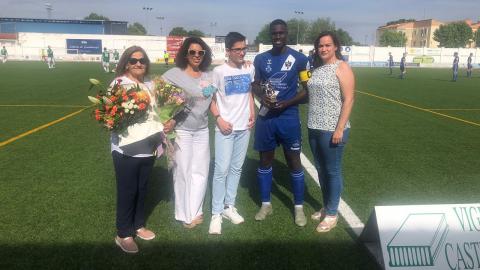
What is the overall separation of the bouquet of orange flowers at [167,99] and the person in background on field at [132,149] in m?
0.06

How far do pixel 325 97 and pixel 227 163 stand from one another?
1.18 m

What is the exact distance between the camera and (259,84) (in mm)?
4008

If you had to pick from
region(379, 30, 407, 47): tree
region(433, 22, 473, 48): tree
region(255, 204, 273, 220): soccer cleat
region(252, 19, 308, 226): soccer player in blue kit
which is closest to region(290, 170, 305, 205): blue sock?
region(252, 19, 308, 226): soccer player in blue kit

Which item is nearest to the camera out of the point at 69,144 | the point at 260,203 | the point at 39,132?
the point at 260,203

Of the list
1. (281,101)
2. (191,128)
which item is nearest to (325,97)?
(281,101)

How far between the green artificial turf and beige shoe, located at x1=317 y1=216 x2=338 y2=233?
82 mm

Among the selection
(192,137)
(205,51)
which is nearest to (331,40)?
(205,51)

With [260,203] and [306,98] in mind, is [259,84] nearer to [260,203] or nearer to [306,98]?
[306,98]

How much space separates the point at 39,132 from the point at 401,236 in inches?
307

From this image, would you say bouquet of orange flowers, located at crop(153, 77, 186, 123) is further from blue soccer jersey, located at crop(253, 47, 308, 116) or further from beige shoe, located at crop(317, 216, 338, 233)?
beige shoe, located at crop(317, 216, 338, 233)

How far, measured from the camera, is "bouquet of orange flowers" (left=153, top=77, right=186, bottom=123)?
136 inches

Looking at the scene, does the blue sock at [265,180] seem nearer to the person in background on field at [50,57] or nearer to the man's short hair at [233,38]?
the man's short hair at [233,38]

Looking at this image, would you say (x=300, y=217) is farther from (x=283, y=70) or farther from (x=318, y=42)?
(x=318, y=42)

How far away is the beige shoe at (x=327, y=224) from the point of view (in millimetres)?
4055
